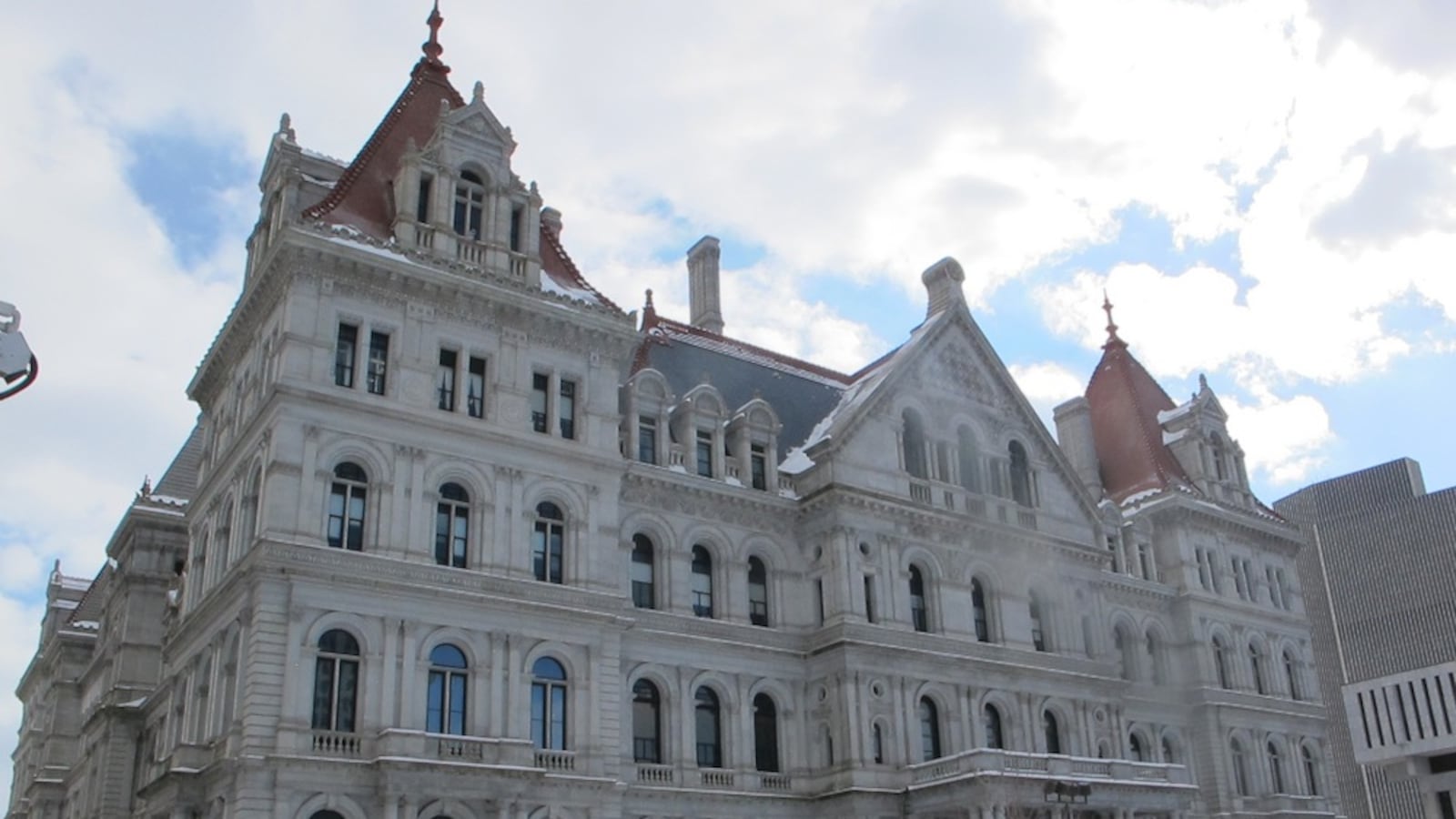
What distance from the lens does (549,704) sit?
33250mm

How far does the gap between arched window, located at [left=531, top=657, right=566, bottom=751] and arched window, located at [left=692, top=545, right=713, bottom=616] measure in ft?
19.5

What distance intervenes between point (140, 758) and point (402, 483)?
59.8 ft

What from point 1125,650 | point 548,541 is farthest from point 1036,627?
point 548,541

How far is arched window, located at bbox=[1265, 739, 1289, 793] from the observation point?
51594mm

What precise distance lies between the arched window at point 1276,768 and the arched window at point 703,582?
25377 millimetres

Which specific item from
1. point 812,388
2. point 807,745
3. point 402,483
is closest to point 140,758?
point 402,483

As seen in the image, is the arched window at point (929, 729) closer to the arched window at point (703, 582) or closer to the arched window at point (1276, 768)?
the arched window at point (703, 582)

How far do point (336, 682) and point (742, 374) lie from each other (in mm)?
19151

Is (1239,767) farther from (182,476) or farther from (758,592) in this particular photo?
(182,476)

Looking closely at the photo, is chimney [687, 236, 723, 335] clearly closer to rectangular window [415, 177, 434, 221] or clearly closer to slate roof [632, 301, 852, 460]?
slate roof [632, 301, 852, 460]

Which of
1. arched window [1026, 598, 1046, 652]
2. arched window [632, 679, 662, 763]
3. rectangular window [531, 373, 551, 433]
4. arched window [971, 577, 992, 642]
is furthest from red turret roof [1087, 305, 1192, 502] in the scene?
rectangular window [531, 373, 551, 433]

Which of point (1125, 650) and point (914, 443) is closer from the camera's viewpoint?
point (914, 443)

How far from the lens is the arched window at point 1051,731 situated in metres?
43.2

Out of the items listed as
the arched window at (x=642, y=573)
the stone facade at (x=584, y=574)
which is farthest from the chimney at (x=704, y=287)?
the arched window at (x=642, y=573)
